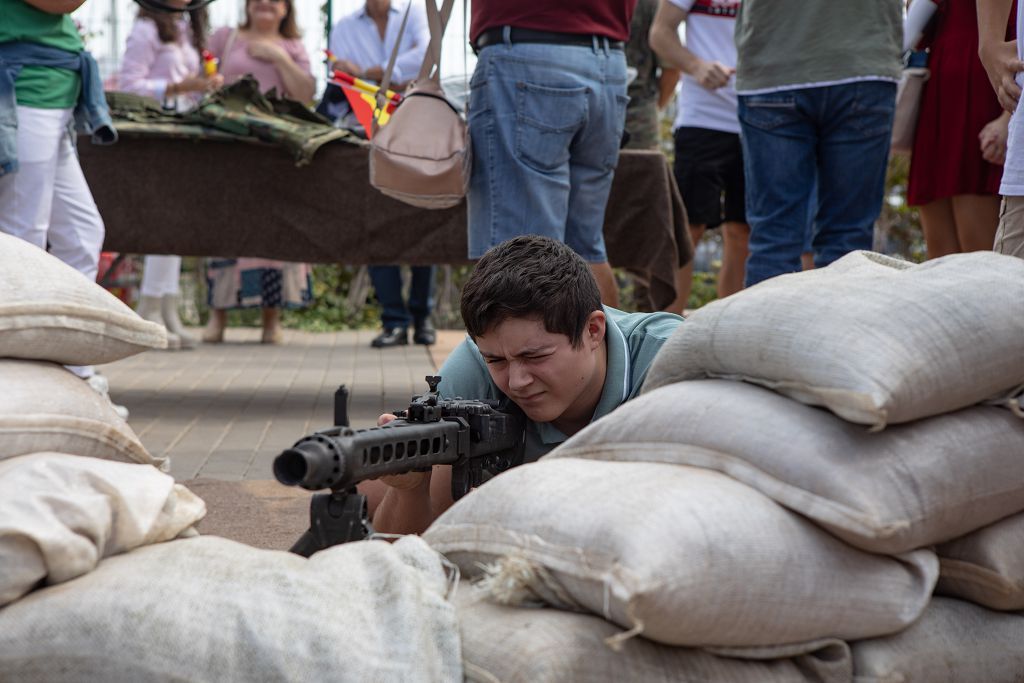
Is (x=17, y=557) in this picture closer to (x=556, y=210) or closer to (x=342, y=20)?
(x=556, y=210)

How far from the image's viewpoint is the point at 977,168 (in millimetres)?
3881

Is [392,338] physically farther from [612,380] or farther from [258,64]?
[612,380]

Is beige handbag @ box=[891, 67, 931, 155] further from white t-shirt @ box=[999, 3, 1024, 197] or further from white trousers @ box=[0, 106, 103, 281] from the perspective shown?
white trousers @ box=[0, 106, 103, 281]

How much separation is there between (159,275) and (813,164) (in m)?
4.76

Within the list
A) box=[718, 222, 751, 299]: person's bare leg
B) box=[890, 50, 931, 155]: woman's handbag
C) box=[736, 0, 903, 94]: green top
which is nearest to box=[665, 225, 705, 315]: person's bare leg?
box=[718, 222, 751, 299]: person's bare leg

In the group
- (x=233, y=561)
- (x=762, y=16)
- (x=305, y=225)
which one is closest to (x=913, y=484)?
(x=233, y=561)

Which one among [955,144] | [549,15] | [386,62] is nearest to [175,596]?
[549,15]

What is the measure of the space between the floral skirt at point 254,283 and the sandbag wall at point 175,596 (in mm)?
6450

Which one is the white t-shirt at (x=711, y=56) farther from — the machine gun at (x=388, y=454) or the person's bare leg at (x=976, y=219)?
the machine gun at (x=388, y=454)

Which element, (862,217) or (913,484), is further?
(862,217)

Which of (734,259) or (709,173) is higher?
(709,173)

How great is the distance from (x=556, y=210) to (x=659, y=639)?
2.48m

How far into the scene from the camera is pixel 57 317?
222 cm

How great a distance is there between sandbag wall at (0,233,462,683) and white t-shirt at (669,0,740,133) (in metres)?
3.75
